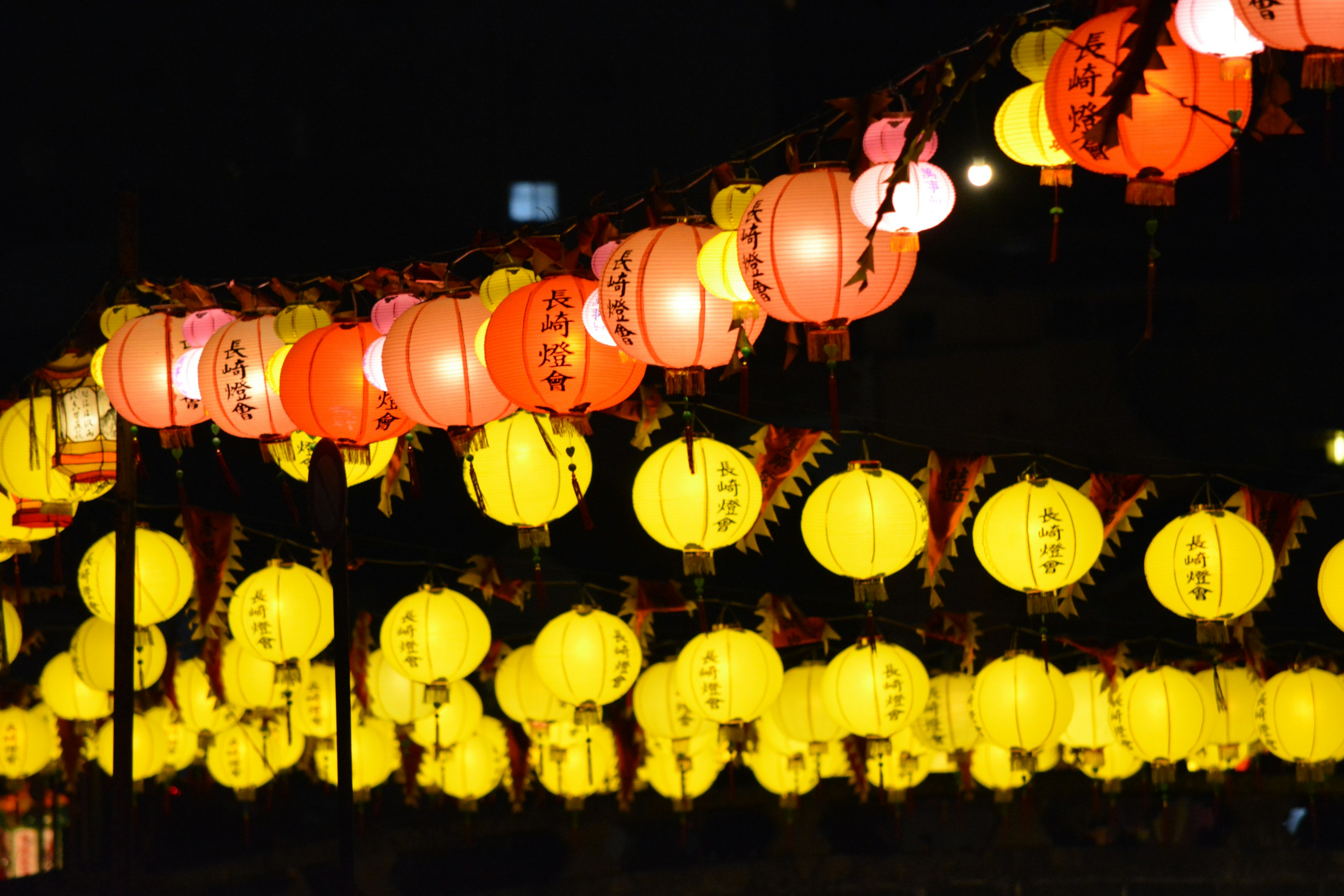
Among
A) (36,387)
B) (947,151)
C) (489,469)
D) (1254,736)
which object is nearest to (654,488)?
(489,469)

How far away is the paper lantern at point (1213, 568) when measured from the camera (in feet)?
21.6

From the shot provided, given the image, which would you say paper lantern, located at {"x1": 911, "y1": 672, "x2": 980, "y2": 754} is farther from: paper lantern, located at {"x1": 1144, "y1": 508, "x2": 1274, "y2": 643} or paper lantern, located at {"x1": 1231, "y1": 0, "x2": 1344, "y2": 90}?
paper lantern, located at {"x1": 1231, "y1": 0, "x2": 1344, "y2": 90}

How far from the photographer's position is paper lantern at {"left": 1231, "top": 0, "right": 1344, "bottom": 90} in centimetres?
323

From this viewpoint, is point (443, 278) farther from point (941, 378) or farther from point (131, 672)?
point (941, 378)

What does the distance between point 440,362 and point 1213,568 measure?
3.81 metres

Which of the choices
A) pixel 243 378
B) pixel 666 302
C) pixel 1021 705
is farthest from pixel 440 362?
pixel 1021 705

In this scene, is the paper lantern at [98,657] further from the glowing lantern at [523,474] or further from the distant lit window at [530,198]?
the distant lit window at [530,198]

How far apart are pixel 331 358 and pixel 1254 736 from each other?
6093 millimetres

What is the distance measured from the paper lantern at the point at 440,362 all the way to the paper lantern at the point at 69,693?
599 cm

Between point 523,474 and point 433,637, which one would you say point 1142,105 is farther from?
point 433,637

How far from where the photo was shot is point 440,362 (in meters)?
5.21

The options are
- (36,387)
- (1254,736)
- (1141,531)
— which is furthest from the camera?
(1141,531)

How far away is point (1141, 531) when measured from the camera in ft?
37.9

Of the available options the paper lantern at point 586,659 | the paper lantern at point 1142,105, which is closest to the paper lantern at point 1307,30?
the paper lantern at point 1142,105
